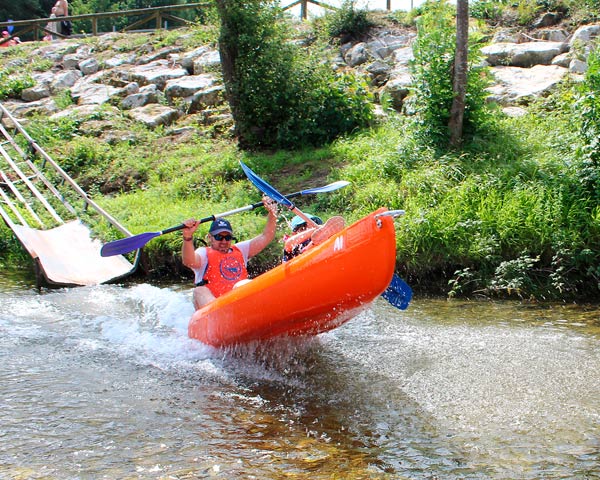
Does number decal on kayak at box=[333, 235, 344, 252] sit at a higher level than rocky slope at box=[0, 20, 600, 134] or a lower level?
lower

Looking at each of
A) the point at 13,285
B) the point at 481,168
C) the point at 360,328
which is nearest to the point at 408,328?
the point at 360,328

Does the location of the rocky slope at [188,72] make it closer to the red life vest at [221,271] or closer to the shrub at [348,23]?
the shrub at [348,23]

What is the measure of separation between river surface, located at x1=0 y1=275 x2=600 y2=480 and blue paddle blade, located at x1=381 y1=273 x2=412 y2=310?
0.40 meters

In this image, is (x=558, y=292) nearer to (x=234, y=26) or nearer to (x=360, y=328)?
(x=360, y=328)

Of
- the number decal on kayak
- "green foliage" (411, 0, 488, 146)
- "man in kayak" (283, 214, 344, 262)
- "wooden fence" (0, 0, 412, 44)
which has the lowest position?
"man in kayak" (283, 214, 344, 262)

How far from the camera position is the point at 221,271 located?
6086mm

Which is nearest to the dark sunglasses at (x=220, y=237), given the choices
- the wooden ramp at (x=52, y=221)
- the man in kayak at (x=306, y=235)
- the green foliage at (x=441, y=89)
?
the man in kayak at (x=306, y=235)

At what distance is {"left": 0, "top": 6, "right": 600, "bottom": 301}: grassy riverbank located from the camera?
7.35 m

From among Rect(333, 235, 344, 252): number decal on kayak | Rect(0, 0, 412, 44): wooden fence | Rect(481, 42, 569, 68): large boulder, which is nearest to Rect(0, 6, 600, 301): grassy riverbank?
Rect(481, 42, 569, 68): large boulder

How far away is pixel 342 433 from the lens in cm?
414

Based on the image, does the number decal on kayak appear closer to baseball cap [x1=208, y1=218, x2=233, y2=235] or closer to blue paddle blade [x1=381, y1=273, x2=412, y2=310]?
blue paddle blade [x1=381, y1=273, x2=412, y2=310]

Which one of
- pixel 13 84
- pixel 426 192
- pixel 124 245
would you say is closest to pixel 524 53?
pixel 426 192

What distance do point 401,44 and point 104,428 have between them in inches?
442

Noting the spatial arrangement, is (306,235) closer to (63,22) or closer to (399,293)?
(399,293)
